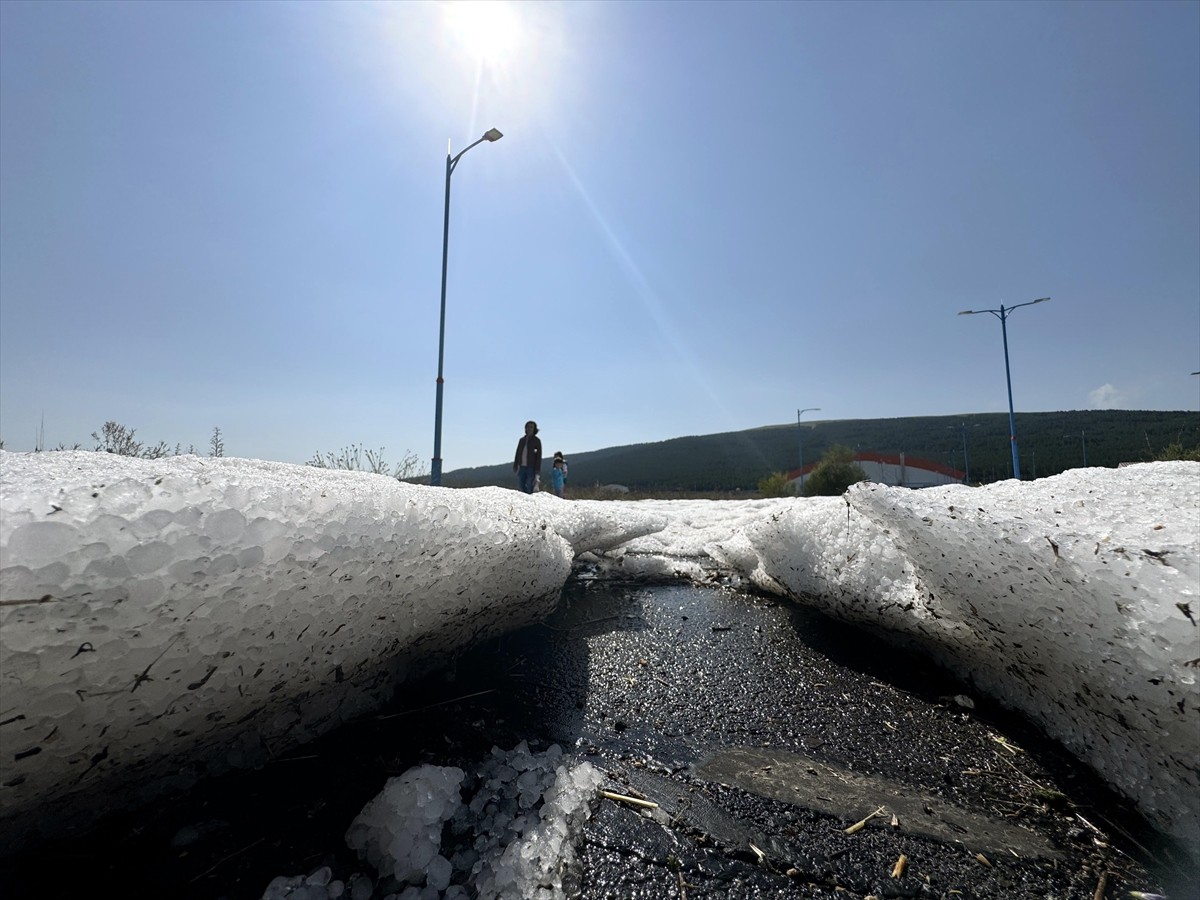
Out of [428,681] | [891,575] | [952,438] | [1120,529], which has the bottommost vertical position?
[428,681]

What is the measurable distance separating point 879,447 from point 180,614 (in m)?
56.3

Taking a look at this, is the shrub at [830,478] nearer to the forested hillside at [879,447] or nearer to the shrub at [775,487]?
the shrub at [775,487]

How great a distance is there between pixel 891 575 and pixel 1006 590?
0.57m

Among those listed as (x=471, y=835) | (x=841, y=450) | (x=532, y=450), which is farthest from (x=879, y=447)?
(x=471, y=835)

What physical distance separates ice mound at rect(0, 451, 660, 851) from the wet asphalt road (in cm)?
12

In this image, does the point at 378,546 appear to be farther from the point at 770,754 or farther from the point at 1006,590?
the point at 1006,590

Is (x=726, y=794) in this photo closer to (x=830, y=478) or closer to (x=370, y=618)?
(x=370, y=618)

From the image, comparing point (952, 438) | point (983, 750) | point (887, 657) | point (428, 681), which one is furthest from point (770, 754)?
point (952, 438)

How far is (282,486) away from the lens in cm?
107

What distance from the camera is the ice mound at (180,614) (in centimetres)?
71

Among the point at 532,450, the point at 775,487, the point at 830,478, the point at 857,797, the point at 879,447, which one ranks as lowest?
the point at 857,797

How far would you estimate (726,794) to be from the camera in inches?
44.7

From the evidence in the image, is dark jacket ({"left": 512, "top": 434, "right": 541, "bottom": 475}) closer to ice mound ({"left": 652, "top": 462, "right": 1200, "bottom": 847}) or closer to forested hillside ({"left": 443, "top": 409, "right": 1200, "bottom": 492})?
ice mound ({"left": 652, "top": 462, "right": 1200, "bottom": 847})

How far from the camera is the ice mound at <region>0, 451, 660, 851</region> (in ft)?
2.34
